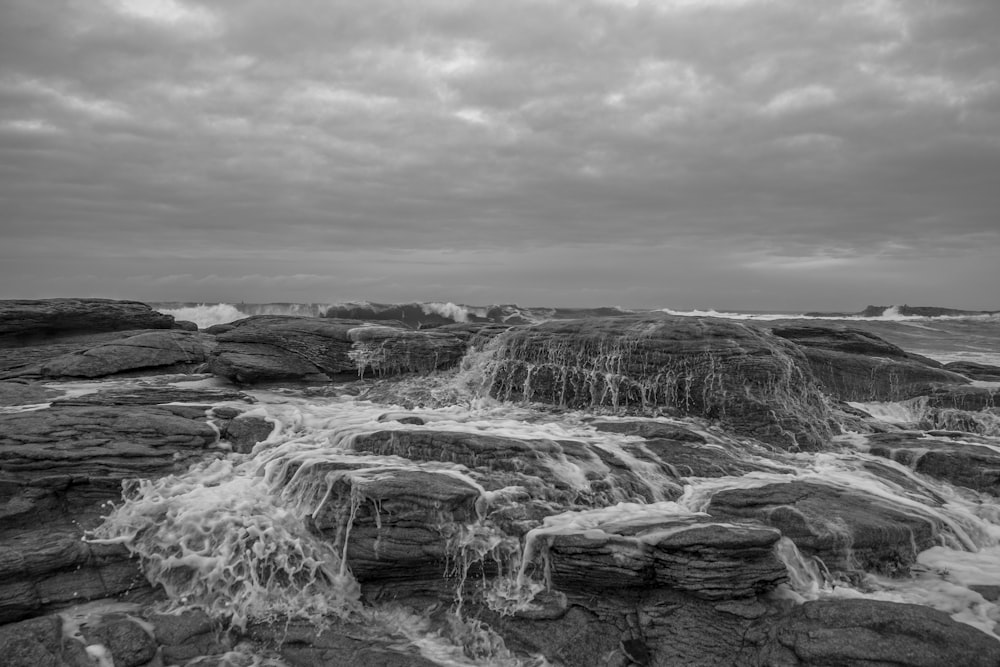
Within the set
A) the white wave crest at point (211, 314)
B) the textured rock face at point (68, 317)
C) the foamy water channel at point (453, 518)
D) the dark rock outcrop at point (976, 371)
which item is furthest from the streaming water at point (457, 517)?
the white wave crest at point (211, 314)

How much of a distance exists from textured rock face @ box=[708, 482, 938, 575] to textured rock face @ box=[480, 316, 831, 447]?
11.7 feet

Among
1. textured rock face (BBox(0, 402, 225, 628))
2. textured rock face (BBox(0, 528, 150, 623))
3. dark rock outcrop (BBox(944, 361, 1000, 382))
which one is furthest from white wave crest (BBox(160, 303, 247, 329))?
dark rock outcrop (BBox(944, 361, 1000, 382))

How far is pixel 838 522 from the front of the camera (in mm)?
8000

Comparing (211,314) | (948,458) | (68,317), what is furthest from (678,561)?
(211,314)

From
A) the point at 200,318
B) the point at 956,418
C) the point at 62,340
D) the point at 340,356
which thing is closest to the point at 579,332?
the point at 340,356

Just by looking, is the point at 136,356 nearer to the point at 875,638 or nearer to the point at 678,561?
the point at 678,561

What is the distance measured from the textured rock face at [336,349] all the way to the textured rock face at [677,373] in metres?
2.35

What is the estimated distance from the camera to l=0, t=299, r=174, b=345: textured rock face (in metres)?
18.2

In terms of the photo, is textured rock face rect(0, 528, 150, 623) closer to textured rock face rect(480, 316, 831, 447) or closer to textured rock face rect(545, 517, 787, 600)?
textured rock face rect(545, 517, 787, 600)

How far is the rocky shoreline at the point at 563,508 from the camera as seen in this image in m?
6.64

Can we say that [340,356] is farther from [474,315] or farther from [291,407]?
[474,315]

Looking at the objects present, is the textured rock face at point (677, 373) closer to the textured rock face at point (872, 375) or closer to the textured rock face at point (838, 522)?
the textured rock face at point (872, 375)

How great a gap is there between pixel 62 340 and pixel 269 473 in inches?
537

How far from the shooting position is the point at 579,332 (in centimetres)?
1495
